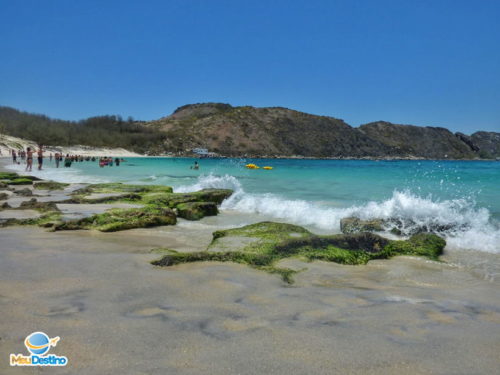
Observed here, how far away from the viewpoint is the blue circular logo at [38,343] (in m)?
2.34

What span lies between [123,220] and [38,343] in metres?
5.17

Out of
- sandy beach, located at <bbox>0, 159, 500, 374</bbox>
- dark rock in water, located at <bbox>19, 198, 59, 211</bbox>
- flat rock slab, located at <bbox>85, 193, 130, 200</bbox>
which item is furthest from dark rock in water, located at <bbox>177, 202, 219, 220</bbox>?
sandy beach, located at <bbox>0, 159, 500, 374</bbox>

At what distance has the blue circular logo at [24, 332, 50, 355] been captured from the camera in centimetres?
234

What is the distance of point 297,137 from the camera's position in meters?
159

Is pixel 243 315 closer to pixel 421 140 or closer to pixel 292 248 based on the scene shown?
pixel 292 248

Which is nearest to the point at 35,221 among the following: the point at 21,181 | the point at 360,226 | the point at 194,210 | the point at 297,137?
the point at 194,210

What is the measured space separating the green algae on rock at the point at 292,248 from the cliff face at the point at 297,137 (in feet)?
422

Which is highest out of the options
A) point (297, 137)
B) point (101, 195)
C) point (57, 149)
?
point (297, 137)

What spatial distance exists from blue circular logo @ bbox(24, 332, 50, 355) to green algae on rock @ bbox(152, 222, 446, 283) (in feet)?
7.03

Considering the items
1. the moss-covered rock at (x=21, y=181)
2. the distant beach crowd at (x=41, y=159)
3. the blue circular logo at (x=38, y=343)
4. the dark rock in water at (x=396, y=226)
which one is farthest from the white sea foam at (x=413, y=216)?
the distant beach crowd at (x=41, y=159)

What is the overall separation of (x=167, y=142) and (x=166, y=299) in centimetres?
13424

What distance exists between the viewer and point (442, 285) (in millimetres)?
4461

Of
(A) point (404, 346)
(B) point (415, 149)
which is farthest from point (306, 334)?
(B) point (415, 149)

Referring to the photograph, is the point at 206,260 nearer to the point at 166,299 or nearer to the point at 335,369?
the point at 166,299
